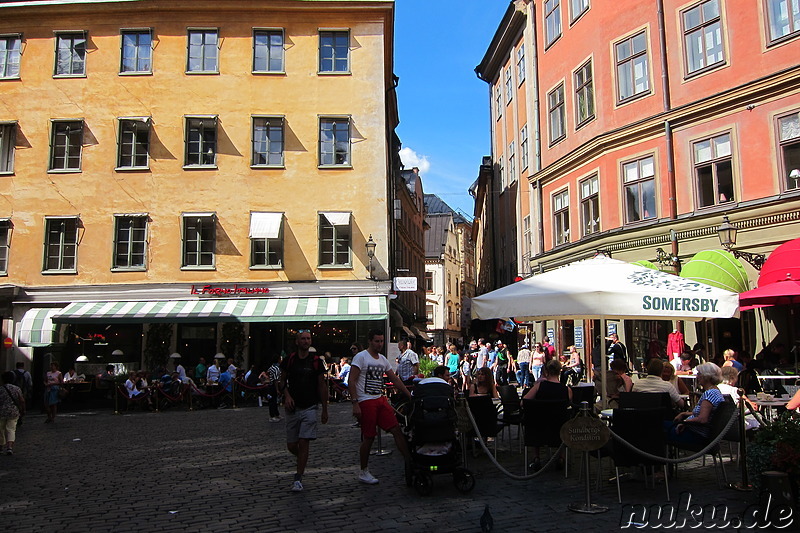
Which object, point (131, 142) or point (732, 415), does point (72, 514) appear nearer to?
point (732, 415)

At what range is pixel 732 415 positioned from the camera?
7.20 meters

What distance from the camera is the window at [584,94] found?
804 inches

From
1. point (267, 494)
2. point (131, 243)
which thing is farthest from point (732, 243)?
point (131, 243)

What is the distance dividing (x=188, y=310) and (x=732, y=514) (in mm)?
18991

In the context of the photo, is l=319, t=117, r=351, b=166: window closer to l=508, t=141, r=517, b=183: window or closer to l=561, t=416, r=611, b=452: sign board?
l=508, t=141, r=517, b=183: window

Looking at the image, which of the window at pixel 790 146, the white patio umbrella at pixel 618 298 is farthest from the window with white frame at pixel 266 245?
the window at pixel 790 146

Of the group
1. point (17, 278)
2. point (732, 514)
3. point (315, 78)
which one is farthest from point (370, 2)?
point (732, 514)

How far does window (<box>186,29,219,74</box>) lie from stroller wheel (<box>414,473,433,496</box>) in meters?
21.3

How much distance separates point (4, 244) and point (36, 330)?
4.23 metres

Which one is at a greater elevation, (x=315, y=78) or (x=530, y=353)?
(x=315, y=78)

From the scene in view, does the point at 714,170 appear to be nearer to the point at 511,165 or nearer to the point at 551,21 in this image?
the point at 551,21

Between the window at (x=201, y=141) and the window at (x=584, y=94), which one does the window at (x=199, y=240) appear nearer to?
the window at (x=201, y=141)

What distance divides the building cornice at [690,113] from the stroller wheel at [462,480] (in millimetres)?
12830

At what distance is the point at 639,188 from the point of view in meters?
18.6
